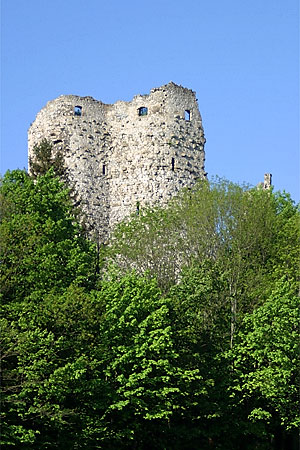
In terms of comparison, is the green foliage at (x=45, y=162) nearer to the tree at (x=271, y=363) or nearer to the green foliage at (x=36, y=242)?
the green foliage at (x=36, y=242)

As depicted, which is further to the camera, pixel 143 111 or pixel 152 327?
pixel 143 111

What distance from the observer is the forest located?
1089 inches

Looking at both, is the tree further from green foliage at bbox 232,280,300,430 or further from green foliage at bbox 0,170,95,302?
green foliage at bbox 0,170,95,302

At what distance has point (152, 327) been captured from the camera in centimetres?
3188

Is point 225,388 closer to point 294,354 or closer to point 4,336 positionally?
point 294,354

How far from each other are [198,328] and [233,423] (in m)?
3.97

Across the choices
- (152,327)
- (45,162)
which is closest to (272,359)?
(152,327)

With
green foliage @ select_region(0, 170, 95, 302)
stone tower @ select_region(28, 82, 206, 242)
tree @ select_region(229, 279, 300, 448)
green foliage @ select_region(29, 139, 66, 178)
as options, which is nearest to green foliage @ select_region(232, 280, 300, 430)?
tree @ select_region(229, 279, 300, 448)

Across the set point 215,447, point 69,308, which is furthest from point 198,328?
point 69,308

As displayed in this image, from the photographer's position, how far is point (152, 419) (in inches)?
1265

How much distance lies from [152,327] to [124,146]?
16.6 m

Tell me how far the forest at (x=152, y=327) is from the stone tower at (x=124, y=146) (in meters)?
3.58

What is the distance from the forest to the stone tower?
3.58 m

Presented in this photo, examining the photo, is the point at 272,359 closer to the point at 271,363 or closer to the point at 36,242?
the point at 271,363
